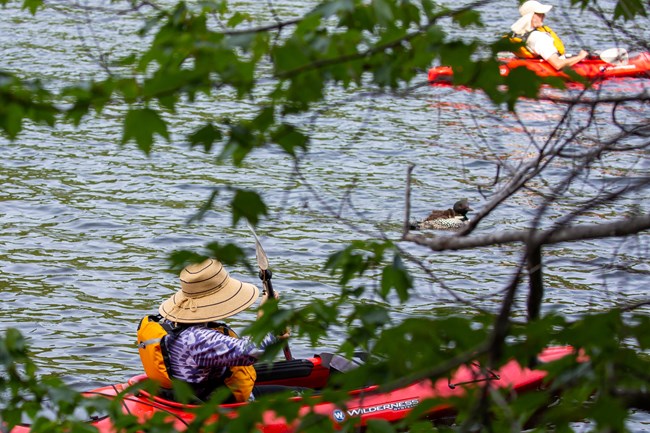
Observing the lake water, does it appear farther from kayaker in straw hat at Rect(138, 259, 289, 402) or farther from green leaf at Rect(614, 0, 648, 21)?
green leaf at Rect(614, 0, 648, 21)

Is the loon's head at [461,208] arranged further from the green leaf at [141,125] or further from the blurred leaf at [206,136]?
the green leaf at [141,125]

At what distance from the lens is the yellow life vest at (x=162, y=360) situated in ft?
19.1

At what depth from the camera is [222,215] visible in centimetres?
1137

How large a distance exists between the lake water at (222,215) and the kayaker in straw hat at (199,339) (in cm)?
127

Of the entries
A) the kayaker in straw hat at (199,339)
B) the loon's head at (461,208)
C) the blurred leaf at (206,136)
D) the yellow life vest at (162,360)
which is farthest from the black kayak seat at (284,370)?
the loon's head at (461,208)

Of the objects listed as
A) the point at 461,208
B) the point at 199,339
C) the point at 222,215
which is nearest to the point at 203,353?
the point at 199,339

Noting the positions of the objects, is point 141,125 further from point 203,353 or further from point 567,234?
point 203,353

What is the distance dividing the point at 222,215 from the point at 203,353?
5632mm

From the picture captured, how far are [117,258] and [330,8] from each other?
7.71 m

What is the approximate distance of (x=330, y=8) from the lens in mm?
Result: 2744

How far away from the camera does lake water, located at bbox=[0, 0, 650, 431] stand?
8.68 m

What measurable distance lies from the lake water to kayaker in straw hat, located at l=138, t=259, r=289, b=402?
4.16 ft

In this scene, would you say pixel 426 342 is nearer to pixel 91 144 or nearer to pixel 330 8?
pixel 330 8

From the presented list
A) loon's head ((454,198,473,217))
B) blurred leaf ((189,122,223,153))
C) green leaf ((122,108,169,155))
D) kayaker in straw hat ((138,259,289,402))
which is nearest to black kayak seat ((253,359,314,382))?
kayaker in straw hat ((138,259,289,402))
